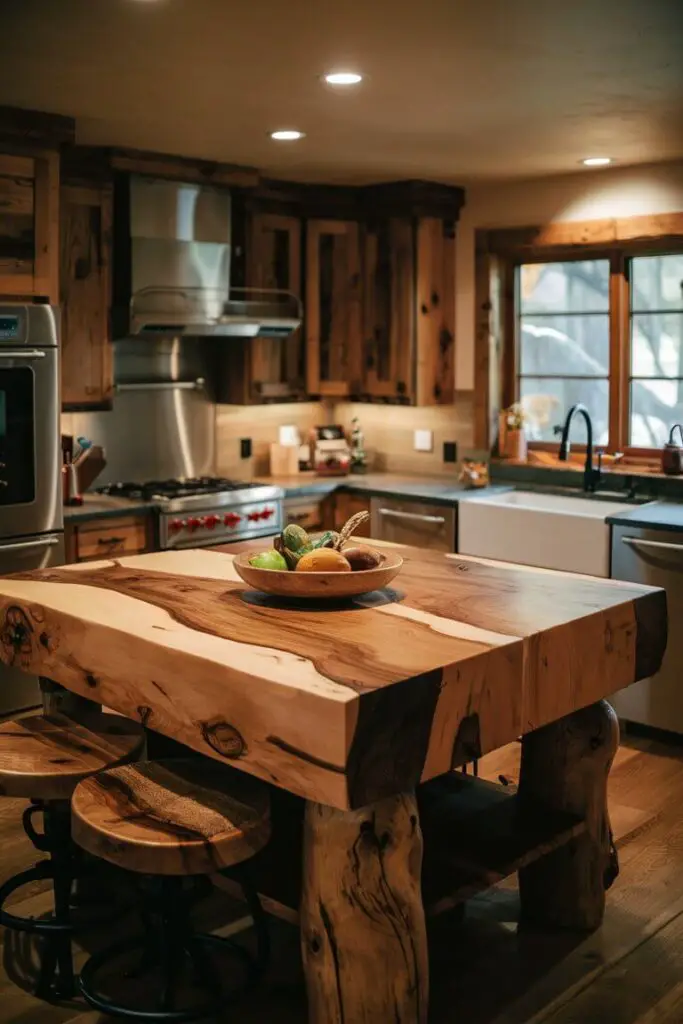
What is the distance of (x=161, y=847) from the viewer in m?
2.21

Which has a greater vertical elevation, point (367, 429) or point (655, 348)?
point (655, 348)

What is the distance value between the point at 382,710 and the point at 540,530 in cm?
290

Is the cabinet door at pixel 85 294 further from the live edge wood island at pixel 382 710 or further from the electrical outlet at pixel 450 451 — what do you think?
the live edge wood island at pixel 382 710

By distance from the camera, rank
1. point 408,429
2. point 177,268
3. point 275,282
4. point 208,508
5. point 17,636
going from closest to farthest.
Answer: point 17,636 → point 208,508 → point 177,268 → point 275,282 → point 408,429

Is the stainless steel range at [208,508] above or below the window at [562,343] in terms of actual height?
below

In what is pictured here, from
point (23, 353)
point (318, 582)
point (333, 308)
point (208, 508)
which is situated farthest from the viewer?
point (333, 308)

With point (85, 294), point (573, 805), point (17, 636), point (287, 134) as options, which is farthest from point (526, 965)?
point (85, 294)

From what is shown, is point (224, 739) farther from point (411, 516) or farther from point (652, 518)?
point (411, 516)

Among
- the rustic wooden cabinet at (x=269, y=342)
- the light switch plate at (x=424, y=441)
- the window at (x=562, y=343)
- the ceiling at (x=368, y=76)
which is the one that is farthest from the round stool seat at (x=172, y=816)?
the light switch plate at (x=424, y=441)

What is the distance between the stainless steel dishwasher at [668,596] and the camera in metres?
4.44

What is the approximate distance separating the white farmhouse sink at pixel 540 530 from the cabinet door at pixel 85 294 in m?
1.76

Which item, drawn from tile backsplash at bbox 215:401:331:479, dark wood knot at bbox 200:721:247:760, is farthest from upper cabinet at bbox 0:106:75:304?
dark wood knot at bbox 200:721:247:760

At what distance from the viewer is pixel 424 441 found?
6176mm

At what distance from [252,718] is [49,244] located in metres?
2.87
